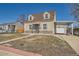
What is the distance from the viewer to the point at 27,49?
3584 mm

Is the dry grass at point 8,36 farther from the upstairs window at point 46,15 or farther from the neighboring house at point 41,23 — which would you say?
the upstairs window at point 46,15

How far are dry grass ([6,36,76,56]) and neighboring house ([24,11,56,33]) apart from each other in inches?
5.5

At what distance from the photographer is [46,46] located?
3.58 metres

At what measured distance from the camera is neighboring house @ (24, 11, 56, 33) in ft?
11.9

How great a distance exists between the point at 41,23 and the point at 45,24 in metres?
0.06

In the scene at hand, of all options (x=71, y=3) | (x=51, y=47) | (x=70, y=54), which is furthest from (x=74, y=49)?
(x=71, y=3)

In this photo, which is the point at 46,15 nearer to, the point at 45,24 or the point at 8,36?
the point at 45,24

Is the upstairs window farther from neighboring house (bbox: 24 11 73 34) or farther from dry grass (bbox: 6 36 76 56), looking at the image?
dry grass (bbox: 6 36 76 56)

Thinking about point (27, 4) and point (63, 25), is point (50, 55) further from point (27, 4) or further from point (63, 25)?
point (27, 4)

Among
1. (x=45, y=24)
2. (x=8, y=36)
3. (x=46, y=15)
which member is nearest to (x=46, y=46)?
(x=45, y=24)

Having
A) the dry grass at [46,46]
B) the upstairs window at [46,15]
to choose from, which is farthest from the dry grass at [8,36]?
the upstairs window at [46,15]

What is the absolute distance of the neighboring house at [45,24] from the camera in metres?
3.61

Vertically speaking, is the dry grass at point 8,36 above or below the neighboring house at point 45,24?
below

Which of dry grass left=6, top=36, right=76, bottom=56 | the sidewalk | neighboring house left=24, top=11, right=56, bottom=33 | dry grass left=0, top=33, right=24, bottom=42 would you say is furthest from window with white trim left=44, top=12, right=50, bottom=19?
the sidewalk
